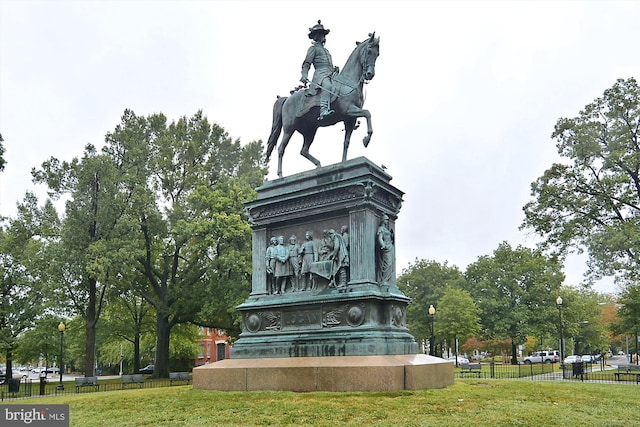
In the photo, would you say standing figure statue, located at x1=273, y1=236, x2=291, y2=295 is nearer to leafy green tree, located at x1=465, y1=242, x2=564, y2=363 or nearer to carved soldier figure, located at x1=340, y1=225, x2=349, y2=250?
carved soldier figure, located at x1=340, y1=225, x2=349, y2=250

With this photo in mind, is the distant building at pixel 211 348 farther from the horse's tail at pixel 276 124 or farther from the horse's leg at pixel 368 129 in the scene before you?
the horse's leg at pixel 368 129

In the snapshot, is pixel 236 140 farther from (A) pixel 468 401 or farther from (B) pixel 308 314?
(A) pixel 468 401

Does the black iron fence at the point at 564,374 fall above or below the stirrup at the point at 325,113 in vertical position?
below

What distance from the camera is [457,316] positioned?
58.4 m

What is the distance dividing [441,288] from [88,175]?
43.2 meters

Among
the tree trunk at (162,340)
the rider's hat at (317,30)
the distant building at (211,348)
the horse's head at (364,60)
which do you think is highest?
the rider's hat at (317,30)

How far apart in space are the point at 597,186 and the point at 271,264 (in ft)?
83.9

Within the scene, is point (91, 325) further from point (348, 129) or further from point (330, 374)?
point (330, 374)

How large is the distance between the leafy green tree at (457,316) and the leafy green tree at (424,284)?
5851 millimetres

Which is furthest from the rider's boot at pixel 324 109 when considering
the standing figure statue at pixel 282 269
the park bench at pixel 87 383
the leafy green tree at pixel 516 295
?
the leafy green tree at pixel 516 295

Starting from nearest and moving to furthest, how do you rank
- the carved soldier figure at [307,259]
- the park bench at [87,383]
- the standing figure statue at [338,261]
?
the standing figure statue at [338,261]
the carved soldier figure at [307,259]
the park bench at [87,383]

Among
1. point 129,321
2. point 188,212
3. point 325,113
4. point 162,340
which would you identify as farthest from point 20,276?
point 325,113

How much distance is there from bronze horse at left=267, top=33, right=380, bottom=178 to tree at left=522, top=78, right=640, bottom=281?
21.1 meters

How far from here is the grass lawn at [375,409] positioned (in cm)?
959
